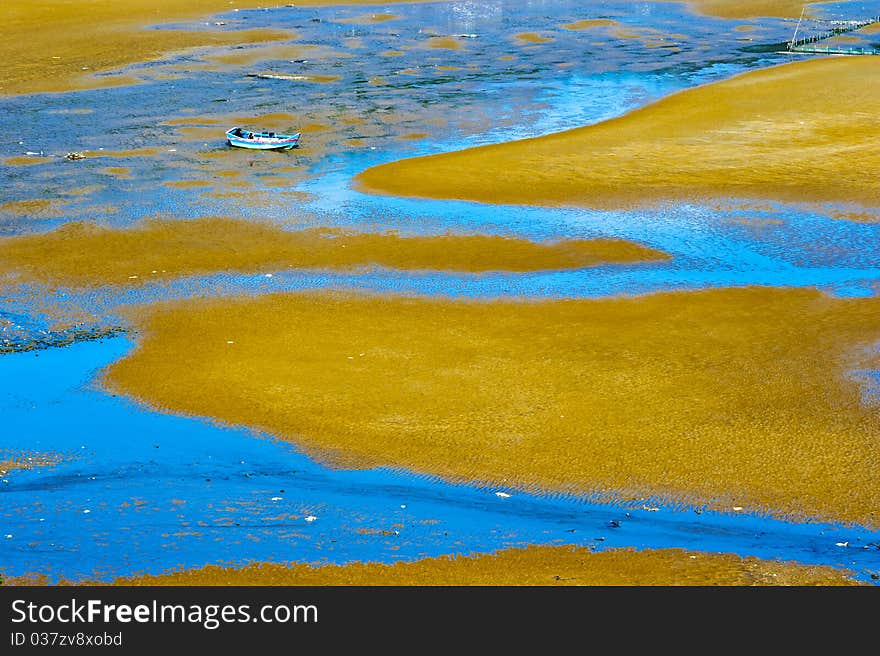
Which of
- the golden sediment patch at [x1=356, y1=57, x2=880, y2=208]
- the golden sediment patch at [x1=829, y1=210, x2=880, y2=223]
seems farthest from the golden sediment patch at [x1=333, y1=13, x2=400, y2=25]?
the golden sediment patch at [x1=829, y1=210, x2=880, y2=223]

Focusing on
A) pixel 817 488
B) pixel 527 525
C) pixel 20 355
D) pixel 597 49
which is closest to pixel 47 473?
pixel 20 355

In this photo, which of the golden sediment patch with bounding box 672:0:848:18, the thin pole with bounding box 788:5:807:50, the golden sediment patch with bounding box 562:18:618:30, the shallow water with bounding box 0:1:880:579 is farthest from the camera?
the golden sediment patch with bounding box 672:0:848:18

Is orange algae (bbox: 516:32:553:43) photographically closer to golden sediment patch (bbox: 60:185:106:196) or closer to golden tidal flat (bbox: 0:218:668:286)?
golden sediment patch (bbox: 60:185:106:196)

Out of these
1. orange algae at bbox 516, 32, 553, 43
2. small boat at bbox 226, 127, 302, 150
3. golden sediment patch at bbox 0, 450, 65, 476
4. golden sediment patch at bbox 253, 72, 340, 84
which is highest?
golden sediment patch at bbox 0, 450, 65, 476

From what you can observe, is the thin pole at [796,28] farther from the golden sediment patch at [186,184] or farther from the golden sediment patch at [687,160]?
the golden sediment patch at [186,184]

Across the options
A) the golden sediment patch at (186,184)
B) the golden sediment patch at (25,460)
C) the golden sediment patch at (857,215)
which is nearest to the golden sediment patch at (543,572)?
the golden sediment patch at (25,460)

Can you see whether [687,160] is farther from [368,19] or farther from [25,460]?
[368,19]

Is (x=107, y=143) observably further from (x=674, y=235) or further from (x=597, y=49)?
(x=597, y=49)
